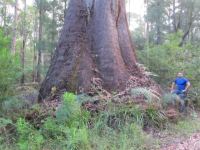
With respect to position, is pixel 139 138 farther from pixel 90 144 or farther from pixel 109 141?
pixel 90 144

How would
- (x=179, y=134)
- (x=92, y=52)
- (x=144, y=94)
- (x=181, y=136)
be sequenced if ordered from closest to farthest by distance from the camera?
(x=181, y=136) < (x=179, y=134) < (x=144, y=94) < (x=92, y=52)

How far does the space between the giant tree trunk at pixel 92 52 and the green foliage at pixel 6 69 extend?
149cm

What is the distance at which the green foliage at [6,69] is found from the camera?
818 cm

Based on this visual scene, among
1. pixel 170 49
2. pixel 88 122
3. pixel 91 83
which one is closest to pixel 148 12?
pixel 170 49

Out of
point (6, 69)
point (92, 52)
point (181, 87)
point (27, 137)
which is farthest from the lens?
point (181, 87)

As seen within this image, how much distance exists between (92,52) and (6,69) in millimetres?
2948

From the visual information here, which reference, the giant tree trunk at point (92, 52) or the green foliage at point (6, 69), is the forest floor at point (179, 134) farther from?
the green foliage at point (6, 69)

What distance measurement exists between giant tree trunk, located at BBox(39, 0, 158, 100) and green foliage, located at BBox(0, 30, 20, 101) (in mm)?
1489

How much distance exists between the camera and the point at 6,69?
8297 millimetres

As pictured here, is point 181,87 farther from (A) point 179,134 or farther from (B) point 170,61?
(A) point 179,134

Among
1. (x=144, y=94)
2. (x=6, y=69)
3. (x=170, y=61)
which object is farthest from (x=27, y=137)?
(x=170, y=61)

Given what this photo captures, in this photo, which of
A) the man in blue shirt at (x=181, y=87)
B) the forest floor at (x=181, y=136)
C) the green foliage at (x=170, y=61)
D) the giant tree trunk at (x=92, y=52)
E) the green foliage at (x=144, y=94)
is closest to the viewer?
the forest floor at (x=181, y=136)

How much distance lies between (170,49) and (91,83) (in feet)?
25.6

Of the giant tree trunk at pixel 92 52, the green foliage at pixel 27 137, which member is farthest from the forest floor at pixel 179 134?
the green foliage at pixel 27 137
